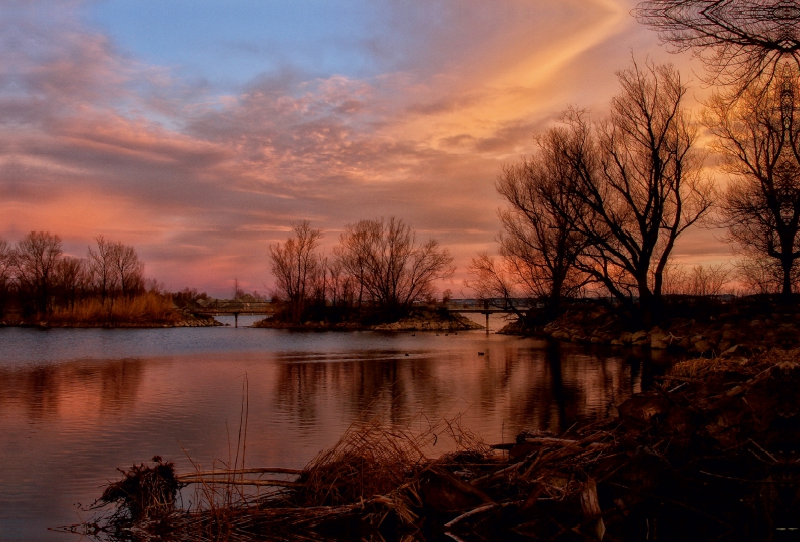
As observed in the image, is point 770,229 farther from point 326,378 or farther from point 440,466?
point 440,466

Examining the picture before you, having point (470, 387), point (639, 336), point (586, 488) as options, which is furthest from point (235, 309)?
point (586, 488)

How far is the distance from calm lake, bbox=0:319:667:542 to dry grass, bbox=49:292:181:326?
31.3 meters

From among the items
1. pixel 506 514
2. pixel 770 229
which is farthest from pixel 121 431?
pixel 770 229

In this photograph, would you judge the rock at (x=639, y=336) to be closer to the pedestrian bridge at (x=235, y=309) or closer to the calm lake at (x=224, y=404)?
the calm lake at (x=224, y=404)

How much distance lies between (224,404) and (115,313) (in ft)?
153

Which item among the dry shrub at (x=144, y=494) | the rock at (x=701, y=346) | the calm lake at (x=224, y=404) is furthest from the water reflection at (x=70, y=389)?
the rock at (x=701, y=346)

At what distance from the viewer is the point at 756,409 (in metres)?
4.71

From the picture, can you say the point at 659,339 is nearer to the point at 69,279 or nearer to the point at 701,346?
the point at 701,346

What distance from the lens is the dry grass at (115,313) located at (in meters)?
53.9

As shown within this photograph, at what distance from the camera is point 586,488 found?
4.14 meters

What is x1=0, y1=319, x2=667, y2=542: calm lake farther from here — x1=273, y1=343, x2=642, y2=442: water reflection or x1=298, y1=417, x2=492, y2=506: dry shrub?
x1=298, y1=417, x2=492, y2=506: dry shrub

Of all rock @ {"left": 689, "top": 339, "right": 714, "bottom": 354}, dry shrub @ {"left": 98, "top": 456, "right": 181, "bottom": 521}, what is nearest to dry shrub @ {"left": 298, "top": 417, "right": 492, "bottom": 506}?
dry shrub @ {"left": 98, "top": 456, "right": 181, "bottom": 521}

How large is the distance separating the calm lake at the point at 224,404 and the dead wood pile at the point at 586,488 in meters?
1.67

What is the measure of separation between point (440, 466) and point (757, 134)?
28.4m
